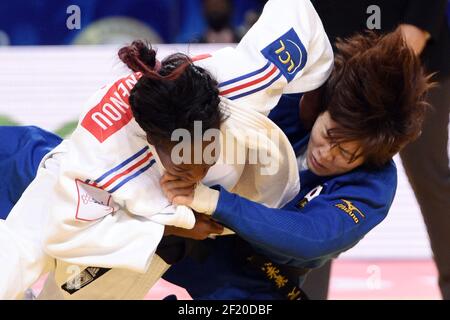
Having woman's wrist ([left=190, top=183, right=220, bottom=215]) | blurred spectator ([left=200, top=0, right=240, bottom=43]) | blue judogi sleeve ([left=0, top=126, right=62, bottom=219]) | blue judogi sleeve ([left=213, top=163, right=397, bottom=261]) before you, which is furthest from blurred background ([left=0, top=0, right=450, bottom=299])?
woman's wrist ([left=190, top=183, right=220, bottom=215])

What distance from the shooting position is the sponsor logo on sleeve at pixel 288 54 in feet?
5.76

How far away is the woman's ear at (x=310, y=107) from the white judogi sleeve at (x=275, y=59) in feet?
0.19

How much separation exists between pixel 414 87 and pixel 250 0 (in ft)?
7.22

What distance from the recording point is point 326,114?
183 centimetres

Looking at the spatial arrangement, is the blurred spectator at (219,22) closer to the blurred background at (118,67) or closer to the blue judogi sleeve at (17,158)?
the blurred background at (118,67)

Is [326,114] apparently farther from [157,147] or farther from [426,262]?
[426,262]

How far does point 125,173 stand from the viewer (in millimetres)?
1646

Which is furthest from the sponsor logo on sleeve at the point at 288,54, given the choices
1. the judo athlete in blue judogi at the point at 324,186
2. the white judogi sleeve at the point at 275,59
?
the judo athlete in blue judogi at the point at 324,186

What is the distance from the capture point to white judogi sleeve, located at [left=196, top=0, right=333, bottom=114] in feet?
5.62

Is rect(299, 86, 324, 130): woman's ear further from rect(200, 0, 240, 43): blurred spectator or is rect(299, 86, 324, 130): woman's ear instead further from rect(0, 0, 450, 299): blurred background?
rect(200, 0, 240, 43): blurred spectator

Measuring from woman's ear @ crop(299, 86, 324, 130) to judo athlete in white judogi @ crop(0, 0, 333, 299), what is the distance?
2.6 inches

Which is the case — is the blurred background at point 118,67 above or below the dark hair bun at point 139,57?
below

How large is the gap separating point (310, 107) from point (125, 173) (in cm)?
49
